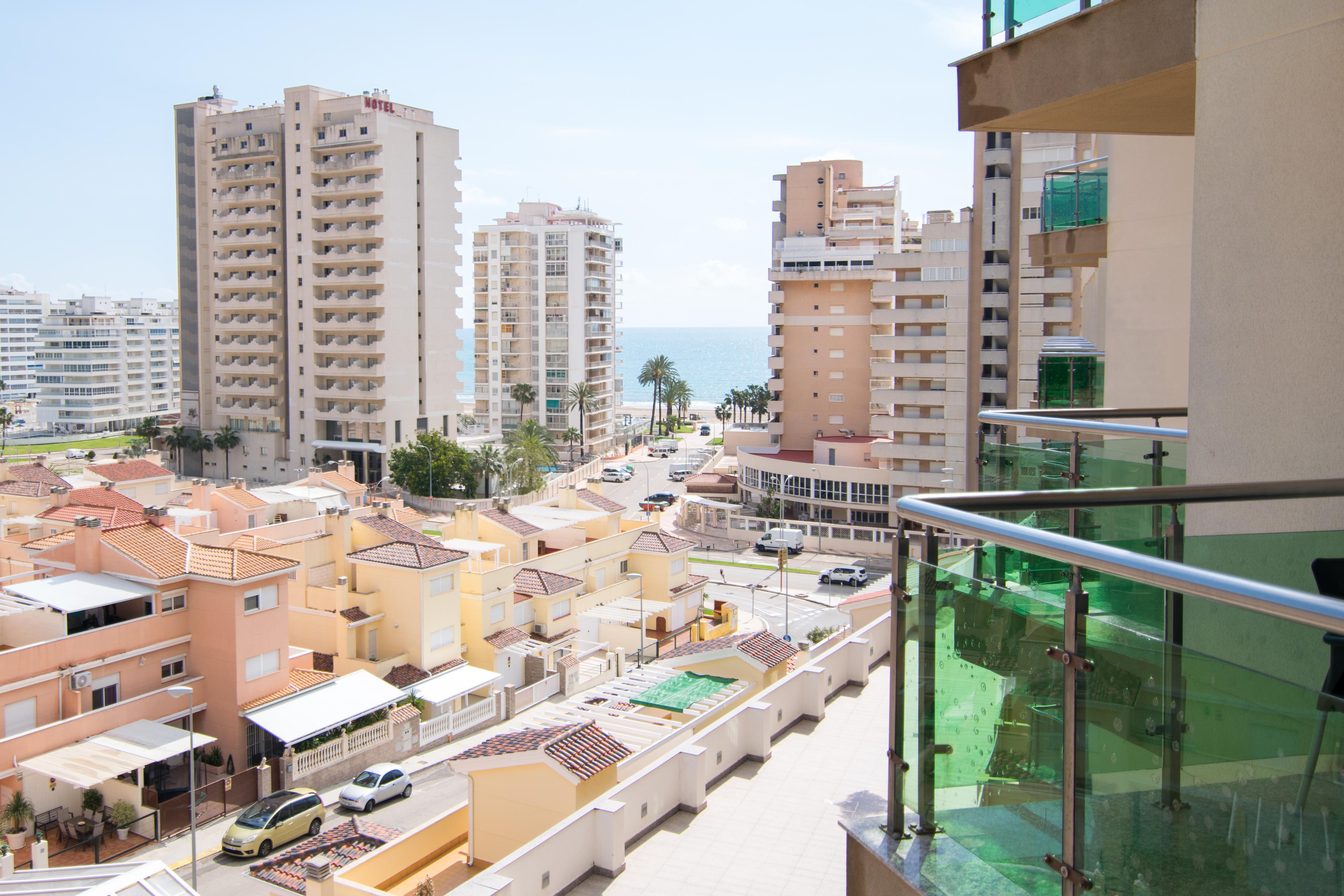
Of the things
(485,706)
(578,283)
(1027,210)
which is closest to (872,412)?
(1027,210)

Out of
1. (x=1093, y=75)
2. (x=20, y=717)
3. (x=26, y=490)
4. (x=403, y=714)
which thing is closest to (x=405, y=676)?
(x=403, y=714)

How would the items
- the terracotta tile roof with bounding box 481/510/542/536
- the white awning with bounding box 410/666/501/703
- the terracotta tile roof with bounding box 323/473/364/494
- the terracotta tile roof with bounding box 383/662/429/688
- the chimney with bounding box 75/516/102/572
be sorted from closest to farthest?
1. the chimney with bounding box 75/516/102/572
2. the white awning with bounding box 410/666/501/703
3. the terracotta tile roof with bounding box 383/662/429/688
4. the terracotta tile roof with bounding box 481/510/542/536
5. the terracotta tile roof with bounding box 323/473/364/494

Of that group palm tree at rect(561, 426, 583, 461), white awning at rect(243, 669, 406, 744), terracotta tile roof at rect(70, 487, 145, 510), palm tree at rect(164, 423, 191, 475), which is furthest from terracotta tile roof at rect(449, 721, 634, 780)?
palm tree at rect(561, 426, 583, 461)

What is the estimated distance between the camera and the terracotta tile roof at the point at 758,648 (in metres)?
17.4

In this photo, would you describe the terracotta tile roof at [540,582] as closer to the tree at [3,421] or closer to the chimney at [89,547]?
the chimney at [89,547]

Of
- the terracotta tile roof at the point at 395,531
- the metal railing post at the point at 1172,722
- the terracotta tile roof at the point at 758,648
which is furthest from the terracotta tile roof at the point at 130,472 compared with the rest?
the metal railing post at the point at 1172,722

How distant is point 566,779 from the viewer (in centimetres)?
1176

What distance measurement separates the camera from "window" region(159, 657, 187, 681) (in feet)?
81.8

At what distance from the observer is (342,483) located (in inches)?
1983

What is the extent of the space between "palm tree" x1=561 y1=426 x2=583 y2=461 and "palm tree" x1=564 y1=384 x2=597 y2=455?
13 centimetres

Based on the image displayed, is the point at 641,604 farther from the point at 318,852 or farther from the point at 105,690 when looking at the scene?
the point at 318,852

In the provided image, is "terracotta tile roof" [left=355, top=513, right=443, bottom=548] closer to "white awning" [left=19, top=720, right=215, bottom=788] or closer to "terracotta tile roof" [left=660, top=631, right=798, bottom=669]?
"white awning" [left=19, top=720, right=215, bottom=788]

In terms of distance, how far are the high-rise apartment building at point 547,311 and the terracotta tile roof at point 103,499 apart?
1931 inches

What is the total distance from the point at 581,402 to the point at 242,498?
157ft
